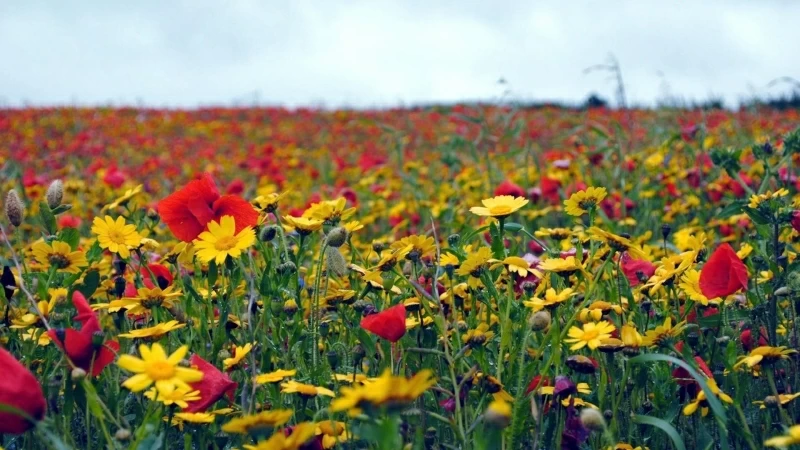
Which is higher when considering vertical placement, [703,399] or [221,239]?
[221,239]

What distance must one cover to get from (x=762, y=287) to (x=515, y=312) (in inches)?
25.2

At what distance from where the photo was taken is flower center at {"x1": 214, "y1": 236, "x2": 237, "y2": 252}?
1.28 m

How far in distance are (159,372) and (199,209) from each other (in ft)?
1.54

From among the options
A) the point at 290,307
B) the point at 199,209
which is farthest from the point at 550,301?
the point at 199,209

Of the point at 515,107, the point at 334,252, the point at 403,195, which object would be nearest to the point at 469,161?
the point at 403,195

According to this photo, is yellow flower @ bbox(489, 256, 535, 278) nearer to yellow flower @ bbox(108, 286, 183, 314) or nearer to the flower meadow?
the flower meadow

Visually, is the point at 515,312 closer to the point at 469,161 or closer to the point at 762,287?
the point at 762,287

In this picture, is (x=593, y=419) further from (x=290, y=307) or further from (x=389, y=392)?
(x=290, y=307)

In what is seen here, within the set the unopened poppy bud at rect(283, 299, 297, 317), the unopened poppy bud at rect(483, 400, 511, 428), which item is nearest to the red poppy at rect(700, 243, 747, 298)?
the unopened poppy bud at rect(483, 400, 511, 428)

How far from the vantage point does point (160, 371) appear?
0.97 m

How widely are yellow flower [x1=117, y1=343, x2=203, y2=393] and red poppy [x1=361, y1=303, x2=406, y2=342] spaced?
272 mm

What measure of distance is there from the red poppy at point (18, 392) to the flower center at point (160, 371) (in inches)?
5.0

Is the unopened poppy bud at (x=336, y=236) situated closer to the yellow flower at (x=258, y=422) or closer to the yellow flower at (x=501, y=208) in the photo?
the yellow flower at (x=501, y=208)

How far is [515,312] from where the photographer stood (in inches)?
55.7
